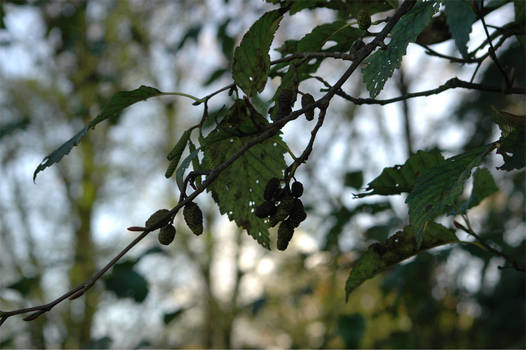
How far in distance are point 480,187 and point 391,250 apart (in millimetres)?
224

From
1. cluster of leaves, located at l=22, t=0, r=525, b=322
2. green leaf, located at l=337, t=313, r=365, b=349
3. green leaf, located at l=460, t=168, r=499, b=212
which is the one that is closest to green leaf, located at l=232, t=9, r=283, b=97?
cluster of leaves, located at l=22, t=0, r=525, b=322

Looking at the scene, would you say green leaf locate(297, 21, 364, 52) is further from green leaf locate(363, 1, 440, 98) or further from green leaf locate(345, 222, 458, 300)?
green leaf locate(345, 222, 458, 300)

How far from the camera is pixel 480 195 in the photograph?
2.72 feet

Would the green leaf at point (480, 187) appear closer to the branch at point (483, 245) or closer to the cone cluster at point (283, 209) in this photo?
the branch at point (483, 245)

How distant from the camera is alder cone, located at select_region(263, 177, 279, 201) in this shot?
18.8 inches

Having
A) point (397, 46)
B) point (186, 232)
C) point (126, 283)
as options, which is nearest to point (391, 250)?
point (397, 46)

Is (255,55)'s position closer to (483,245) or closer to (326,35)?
(326,35)

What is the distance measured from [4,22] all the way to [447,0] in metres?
0.98

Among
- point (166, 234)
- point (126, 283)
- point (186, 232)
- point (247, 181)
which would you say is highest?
point (186, 232)

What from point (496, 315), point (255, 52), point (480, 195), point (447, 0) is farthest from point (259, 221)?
point (496, 315)

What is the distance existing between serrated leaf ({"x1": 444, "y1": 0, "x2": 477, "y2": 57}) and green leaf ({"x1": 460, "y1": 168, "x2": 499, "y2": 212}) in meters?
0.38

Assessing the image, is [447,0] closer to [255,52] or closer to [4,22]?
[255,52]

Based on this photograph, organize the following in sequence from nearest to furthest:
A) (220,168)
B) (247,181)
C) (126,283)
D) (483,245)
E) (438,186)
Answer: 1. (220,168)
2. (438,186)
3. (247,181)
4. (483,245)
5. (126,283)

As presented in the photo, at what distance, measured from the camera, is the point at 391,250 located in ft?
2.32
